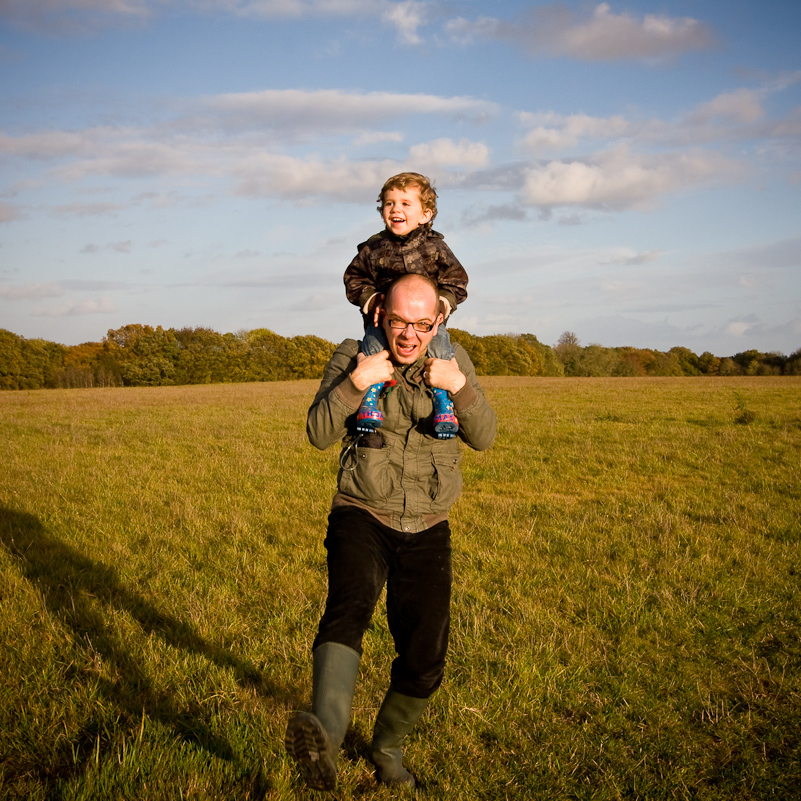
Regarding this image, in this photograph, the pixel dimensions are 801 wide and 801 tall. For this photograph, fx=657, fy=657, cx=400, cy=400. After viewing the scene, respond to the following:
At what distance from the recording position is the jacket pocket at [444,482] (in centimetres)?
325

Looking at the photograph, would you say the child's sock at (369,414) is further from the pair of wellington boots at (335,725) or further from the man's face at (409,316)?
the pair of wellington boots at (335,725)

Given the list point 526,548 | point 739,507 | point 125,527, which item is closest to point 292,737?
point 526,548

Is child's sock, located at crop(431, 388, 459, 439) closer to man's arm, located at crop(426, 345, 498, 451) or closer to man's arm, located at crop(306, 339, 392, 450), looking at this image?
man's arm, located at crop(426, 345, 498, 451)

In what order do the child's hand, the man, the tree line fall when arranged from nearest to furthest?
the man → the child's hand → the tree line

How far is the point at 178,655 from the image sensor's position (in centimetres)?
435

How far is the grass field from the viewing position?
335cm

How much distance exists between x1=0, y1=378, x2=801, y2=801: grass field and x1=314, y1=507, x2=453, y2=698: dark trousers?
804 millimetres

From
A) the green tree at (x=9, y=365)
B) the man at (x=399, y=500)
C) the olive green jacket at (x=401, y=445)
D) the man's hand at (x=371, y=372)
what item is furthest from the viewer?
the green tree at (x=9, y=365)

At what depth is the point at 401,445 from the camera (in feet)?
10.8

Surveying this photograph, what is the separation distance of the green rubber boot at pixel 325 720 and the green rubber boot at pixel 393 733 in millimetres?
489

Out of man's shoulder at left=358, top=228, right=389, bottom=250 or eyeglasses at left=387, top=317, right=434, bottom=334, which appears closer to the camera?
eyeglasses at left=387, top=317, right=434, bottom=334

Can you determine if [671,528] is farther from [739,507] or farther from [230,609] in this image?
[230,609]

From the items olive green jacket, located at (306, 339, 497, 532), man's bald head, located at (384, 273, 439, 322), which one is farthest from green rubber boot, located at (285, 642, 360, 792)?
man's bald head, located at (384, 273, 439, 322)

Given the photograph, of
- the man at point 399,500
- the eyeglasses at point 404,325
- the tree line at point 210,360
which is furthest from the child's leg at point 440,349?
the tree line at point 210,360
